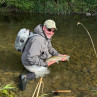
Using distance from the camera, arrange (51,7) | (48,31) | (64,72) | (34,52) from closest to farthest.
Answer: (34,52), (48,31), (64,72), (51,7)

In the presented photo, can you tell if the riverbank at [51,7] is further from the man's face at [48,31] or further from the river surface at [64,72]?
the man's face at [48,31]

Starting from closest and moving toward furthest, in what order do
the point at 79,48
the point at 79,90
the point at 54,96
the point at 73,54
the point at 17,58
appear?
1. the point at 54,96
2. the point at 79,90
3. the point at 17,58
4. the point at 73,54
5. the point at 79,48

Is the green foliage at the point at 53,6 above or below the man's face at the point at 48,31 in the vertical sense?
above

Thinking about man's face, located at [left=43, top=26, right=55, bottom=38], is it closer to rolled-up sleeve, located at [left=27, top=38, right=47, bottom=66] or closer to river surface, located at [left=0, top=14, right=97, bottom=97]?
rolled-up sleeve, located at [left=27, top=38, right=47, bottom=66]

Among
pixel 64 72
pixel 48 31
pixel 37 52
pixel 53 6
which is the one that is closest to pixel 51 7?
pixel 53 6

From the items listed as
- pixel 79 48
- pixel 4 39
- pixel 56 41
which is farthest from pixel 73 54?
pixel 4 39

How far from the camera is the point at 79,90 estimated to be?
4016 mm

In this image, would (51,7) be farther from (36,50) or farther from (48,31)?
(36,50)

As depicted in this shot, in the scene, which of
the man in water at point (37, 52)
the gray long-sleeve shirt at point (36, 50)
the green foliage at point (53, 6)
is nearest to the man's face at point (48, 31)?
the man in water at point (37, 52)

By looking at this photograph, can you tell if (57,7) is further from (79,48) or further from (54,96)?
(54,96)

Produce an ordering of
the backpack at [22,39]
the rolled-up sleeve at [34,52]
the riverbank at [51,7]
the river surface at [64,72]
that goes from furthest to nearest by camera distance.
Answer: the riverbank at [51,7]
the backpack at [22,39]
the river surface at [64,72]
the rolled-up sleeve at [34,52]

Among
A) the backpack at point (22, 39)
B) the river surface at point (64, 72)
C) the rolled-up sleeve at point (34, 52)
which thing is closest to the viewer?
the rolled-up sleeve at point (34, 52)

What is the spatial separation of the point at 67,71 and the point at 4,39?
4.54 metres

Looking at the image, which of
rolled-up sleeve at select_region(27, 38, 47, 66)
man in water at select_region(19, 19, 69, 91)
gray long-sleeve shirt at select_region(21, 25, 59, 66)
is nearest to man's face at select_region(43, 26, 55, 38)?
man in water at select_region(19, 19, 69, 91)
